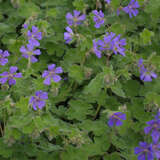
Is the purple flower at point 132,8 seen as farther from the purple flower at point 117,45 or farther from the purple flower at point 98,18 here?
the purple flower at point 117,45

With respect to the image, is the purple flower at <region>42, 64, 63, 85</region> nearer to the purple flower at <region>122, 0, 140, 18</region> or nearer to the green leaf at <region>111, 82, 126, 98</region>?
the green leaf at <region>111, 82, 126, 98</region>

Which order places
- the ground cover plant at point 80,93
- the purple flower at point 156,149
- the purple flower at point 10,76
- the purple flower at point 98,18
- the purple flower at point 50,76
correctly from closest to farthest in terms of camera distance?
the purple flower at point 156,149
the ground cover plant at point 80,93
the purple flower at point 50,76
the purple flower at point 10,76
the purple flower at point 98,18

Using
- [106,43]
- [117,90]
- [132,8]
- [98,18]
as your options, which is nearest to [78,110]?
[117,90]

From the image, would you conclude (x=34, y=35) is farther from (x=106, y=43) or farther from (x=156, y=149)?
(x=156, y=149)

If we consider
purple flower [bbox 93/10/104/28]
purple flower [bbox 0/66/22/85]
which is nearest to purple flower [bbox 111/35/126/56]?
purple flower [bbox 93/10/104/28]

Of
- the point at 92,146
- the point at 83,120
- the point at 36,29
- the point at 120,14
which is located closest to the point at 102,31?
the point at 120,14

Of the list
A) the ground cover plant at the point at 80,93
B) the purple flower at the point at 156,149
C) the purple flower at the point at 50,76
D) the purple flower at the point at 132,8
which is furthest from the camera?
the purple flower at the point at 132,8

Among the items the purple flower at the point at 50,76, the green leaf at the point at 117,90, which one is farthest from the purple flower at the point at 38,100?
the green leaf at the point at 117,90
